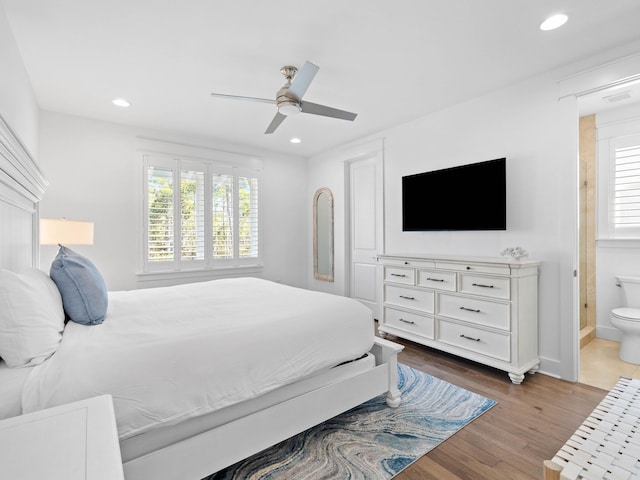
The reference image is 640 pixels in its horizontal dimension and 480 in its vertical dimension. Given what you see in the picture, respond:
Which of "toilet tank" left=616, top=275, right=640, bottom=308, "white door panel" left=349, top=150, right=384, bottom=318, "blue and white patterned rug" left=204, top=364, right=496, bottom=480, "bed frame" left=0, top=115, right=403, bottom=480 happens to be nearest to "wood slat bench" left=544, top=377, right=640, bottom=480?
"blue and white patterned rug" left=204, top=364, right=496, bottom=480

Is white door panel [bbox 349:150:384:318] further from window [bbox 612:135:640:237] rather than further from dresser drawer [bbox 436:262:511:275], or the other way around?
window [bbox 612:135:640:237]

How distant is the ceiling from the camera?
2018 mm

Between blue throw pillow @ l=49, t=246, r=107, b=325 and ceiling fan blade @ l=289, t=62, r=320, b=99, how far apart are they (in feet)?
6.05

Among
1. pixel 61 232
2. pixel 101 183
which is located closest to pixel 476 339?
pixel 61 232

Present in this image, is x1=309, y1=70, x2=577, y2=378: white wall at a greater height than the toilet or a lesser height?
greater

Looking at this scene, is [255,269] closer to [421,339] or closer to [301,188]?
[301,188]

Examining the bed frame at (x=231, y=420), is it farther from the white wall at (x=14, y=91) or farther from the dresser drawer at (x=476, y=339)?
the dresser drawer at (x=476, y=339)

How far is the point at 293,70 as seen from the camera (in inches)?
106

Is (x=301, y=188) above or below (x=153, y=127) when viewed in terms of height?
below

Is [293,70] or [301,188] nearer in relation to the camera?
[293,70]

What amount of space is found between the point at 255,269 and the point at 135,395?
3.75m

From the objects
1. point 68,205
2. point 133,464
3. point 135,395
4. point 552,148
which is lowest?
point 133,464

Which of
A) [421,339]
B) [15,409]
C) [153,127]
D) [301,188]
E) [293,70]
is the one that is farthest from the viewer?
[301,188]

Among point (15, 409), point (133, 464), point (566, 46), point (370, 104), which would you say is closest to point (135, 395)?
point (133, 464)
